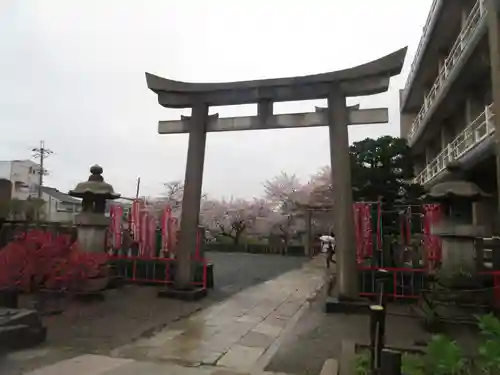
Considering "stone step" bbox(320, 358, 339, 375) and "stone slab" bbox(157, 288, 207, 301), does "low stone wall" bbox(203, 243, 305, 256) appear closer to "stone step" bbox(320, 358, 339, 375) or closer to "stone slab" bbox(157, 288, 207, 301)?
"stone slab" bbox(157, 288, 207, 301)

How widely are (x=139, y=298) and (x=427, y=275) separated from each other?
7.54 meters

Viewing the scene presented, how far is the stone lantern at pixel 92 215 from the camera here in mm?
12602

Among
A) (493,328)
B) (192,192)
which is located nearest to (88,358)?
(493,328)

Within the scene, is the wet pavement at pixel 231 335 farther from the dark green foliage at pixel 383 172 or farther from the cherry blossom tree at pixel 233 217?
the cherry blossom tree at pixel 233 217

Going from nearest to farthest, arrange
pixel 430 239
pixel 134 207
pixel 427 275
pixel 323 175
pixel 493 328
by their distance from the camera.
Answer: pixel 493 328 → pixel 427 275 → pixel 430 239 → pixel 134 207 → pixel 323 175

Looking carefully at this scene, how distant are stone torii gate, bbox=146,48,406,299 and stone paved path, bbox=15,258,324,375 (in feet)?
6.31

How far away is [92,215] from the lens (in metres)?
12.7

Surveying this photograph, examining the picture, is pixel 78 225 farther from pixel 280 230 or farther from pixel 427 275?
pixel 280 230

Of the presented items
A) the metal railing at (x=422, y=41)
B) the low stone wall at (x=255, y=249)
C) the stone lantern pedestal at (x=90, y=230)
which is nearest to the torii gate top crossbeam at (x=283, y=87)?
the stone lantern pedestal at (x=90, y=230)

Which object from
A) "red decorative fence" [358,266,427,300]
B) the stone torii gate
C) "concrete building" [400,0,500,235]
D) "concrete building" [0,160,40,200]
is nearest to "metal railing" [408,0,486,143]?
"concrete building" [400,0,500,235]

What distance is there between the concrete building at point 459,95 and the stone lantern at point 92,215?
9297 mm

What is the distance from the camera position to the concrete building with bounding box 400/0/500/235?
14.9 m

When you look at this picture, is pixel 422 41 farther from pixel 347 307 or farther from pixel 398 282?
pixel 347 307

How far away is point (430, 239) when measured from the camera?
40.1ft
